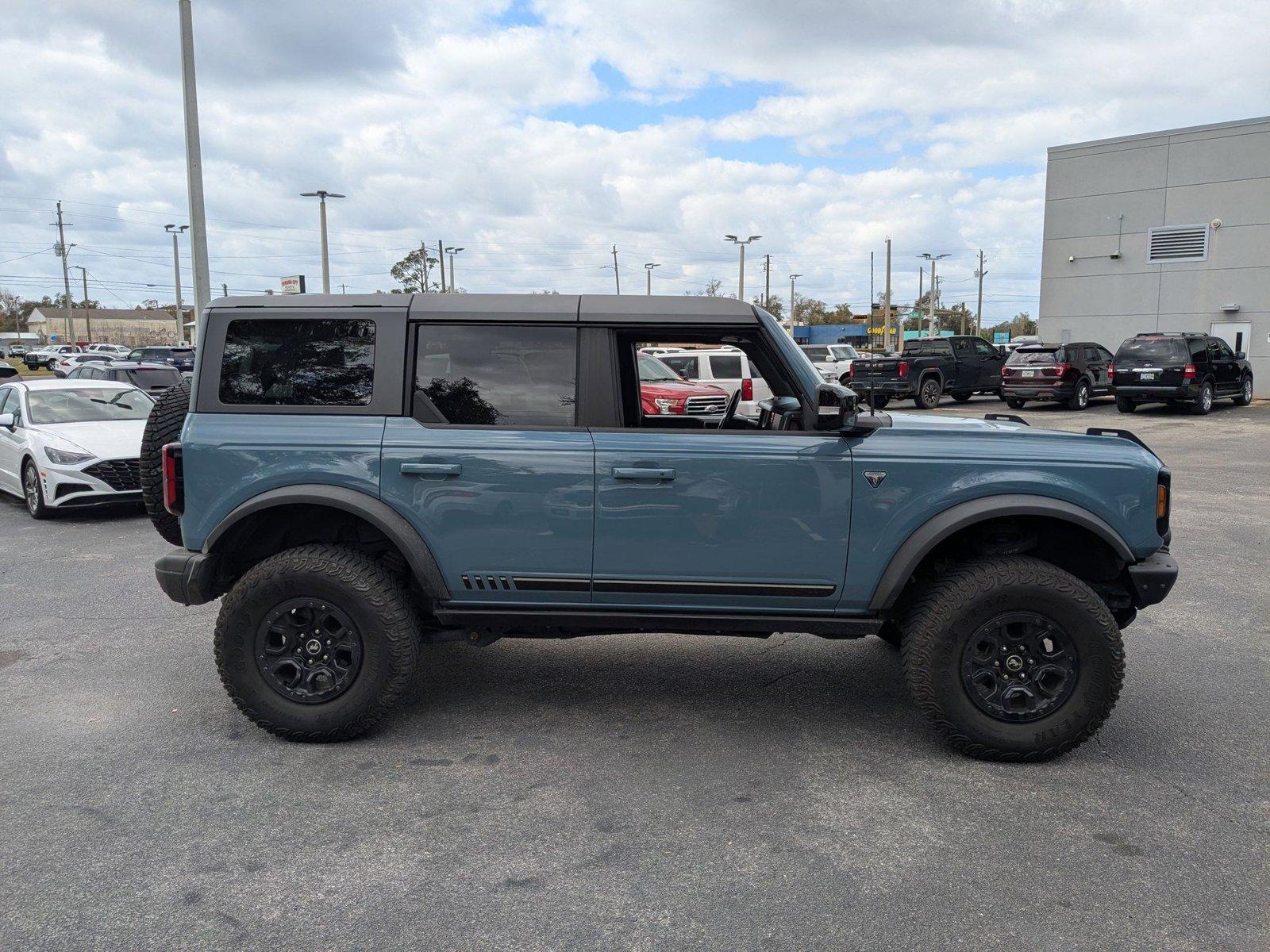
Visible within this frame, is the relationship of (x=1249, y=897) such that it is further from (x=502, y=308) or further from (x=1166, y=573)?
(x=502, y=308)

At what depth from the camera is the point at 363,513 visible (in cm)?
419

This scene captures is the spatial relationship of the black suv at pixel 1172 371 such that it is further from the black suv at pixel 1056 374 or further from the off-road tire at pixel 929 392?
the off-road tire at pixel 929 392

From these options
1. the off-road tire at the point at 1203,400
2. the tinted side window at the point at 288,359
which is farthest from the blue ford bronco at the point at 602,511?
the off-road tire at the point at 1203,400

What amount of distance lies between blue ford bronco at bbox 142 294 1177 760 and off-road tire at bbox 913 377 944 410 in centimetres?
2153

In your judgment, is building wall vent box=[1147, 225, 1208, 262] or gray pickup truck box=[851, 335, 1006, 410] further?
building wall vent box=[1147, 225, 1208, 262]

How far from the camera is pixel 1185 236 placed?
29.5 m

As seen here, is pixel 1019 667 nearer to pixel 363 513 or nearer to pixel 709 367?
pixel 363 513

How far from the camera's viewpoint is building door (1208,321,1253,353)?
28.8 meters

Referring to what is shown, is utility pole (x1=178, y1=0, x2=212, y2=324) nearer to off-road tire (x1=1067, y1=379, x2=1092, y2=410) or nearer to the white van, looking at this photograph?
the white van

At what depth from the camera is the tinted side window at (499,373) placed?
4328 mm

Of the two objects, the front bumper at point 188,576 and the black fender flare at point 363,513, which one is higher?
the black fender flare at point 363,513

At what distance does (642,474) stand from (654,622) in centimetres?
67

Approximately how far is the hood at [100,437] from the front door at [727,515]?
25.2 ft

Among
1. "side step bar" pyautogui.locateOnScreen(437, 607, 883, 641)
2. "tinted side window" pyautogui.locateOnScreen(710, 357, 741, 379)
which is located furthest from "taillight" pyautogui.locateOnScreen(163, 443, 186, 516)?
"tinted side window" pyautogui.locateOnScreen(710, 357, 741, 379)
